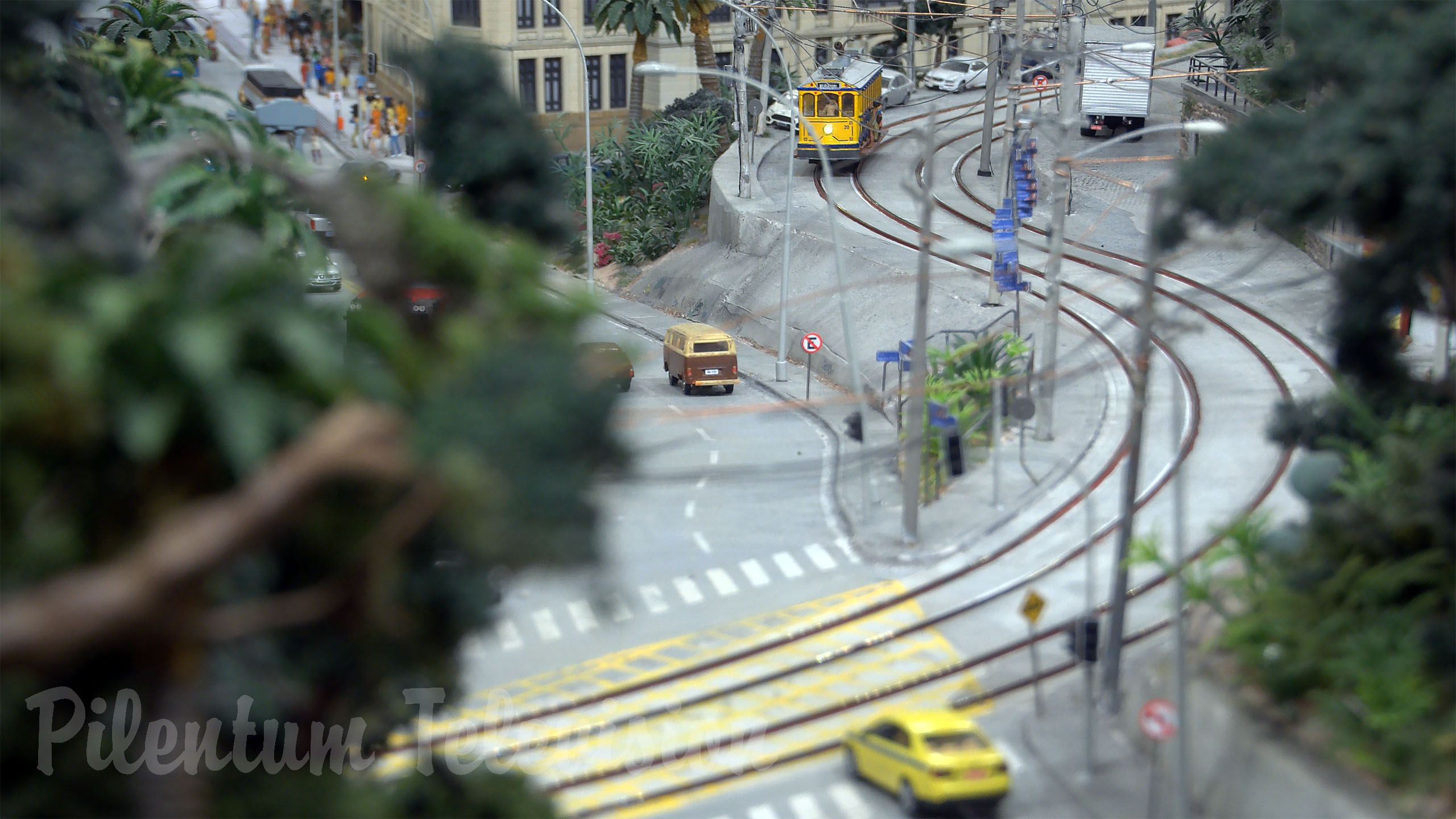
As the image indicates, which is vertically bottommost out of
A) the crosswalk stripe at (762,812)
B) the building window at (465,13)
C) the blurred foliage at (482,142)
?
the crosswalk stripe at (762,812)

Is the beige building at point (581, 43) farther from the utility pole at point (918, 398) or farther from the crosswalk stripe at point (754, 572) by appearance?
the crosswalk stripe at point (754, 572)

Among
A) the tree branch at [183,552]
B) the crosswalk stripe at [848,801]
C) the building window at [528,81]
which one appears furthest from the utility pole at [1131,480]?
the building window at [528,81]

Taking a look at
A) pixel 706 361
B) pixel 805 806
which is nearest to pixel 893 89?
pixel 706 361

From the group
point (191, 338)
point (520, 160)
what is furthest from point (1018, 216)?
point (191, 338)

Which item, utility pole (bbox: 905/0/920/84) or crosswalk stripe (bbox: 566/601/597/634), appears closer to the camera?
crosswalk stripe (bbox: 566/601/597/634)

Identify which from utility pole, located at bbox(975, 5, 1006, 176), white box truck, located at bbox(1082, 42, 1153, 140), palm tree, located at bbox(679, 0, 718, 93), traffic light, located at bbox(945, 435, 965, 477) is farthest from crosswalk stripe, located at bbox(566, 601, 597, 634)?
palm tree, located at bbox(679, 0, 718, 93)

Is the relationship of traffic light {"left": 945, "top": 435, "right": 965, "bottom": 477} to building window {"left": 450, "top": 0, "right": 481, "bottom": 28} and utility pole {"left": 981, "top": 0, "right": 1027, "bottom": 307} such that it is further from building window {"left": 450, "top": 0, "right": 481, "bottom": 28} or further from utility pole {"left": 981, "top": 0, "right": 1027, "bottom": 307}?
building window {"left": 450, "top": 0, "right": 481, "bottom": 28}

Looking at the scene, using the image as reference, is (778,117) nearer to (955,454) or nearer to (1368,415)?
(955,454)
